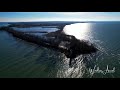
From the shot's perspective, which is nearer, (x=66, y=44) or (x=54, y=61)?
(x=54, y=61)

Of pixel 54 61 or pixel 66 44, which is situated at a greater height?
pixel 66 44

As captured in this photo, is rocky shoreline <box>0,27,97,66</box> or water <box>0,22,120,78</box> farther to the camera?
rocky shoreline <box>0,27,97,66</box>

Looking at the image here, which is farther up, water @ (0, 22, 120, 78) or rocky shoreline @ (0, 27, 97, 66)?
rocky shoreline @ (0, 27, 97, 66)

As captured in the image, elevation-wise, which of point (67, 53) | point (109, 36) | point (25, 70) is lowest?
point (25, 70)

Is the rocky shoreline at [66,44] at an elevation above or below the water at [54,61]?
above

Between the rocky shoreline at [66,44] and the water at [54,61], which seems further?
the rocky shoreline at [66,44]
